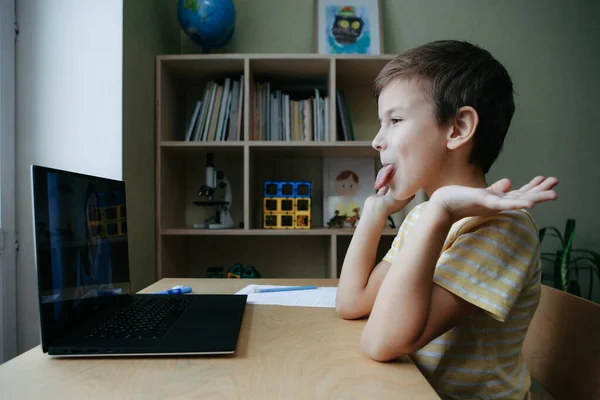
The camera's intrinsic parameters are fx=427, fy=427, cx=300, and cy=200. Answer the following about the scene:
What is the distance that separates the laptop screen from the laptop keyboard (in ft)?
0.17

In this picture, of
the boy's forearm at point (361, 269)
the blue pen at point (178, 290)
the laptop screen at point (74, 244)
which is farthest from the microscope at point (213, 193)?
the boy's forearm at point (361, 269)

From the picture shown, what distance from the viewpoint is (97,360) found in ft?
1.94

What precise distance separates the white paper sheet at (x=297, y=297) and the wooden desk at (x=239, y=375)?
26 cm

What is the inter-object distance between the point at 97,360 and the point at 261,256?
6.19 ft

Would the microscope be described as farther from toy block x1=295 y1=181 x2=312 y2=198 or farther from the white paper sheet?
the white paper sheet

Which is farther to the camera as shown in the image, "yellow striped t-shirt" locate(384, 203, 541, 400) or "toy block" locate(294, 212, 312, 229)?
"toy block" locate(294, 212, 312, 229)

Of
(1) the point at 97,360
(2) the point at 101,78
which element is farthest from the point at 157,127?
(1) the point at 97,360

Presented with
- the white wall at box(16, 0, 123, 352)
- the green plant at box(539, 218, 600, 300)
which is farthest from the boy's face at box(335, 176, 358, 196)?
the white wall at box(16, 0, 123, 352)

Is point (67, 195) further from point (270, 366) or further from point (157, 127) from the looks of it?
point (157, 127)

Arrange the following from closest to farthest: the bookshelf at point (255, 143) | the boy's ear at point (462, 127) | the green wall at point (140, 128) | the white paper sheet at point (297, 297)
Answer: the boy's ear at point (462, 127) < the white paper sheet at point (297, 297) < the green wall at point (140, 128) < the bookshelf at point (255, 143)

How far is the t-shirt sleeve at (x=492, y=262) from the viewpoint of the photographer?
58 centimetres

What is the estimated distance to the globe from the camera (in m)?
2.10

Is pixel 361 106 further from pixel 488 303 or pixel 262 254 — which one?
pixel 488 303

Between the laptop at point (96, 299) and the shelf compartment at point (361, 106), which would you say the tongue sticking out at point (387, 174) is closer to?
the laptop at point (96, 299)
